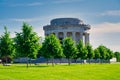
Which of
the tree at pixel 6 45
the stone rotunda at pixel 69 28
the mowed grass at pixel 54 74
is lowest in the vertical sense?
the mowed grass at pixel 54 74

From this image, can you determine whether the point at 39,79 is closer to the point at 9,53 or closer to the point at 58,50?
the point at 9,53

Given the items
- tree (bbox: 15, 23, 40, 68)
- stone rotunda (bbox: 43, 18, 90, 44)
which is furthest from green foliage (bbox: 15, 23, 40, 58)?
stone rotunda (bbox: 43, 18, 90, 44)

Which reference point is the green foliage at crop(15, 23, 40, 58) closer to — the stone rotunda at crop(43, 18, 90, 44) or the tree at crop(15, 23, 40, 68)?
the tree at crop(15, 23, 40, 68)

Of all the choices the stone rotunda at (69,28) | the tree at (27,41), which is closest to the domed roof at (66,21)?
the stone rotunda at (69,28)

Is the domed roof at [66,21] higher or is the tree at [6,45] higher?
the domed roof at [66,21]

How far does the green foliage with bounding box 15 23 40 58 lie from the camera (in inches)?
2402

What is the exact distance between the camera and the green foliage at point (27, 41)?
61000 millimetres

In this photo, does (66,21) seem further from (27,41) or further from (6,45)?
(27,41)

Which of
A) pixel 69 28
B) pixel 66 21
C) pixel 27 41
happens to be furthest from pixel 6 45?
pixel 66 21

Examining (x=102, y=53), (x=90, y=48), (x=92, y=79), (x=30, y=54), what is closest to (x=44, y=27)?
(x=102, y=53)

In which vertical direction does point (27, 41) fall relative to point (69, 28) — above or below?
below

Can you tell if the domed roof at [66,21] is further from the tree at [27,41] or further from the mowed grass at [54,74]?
the mowed grass at [54,74]

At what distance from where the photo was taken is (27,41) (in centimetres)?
6084

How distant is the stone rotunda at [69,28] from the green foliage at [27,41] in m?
110
